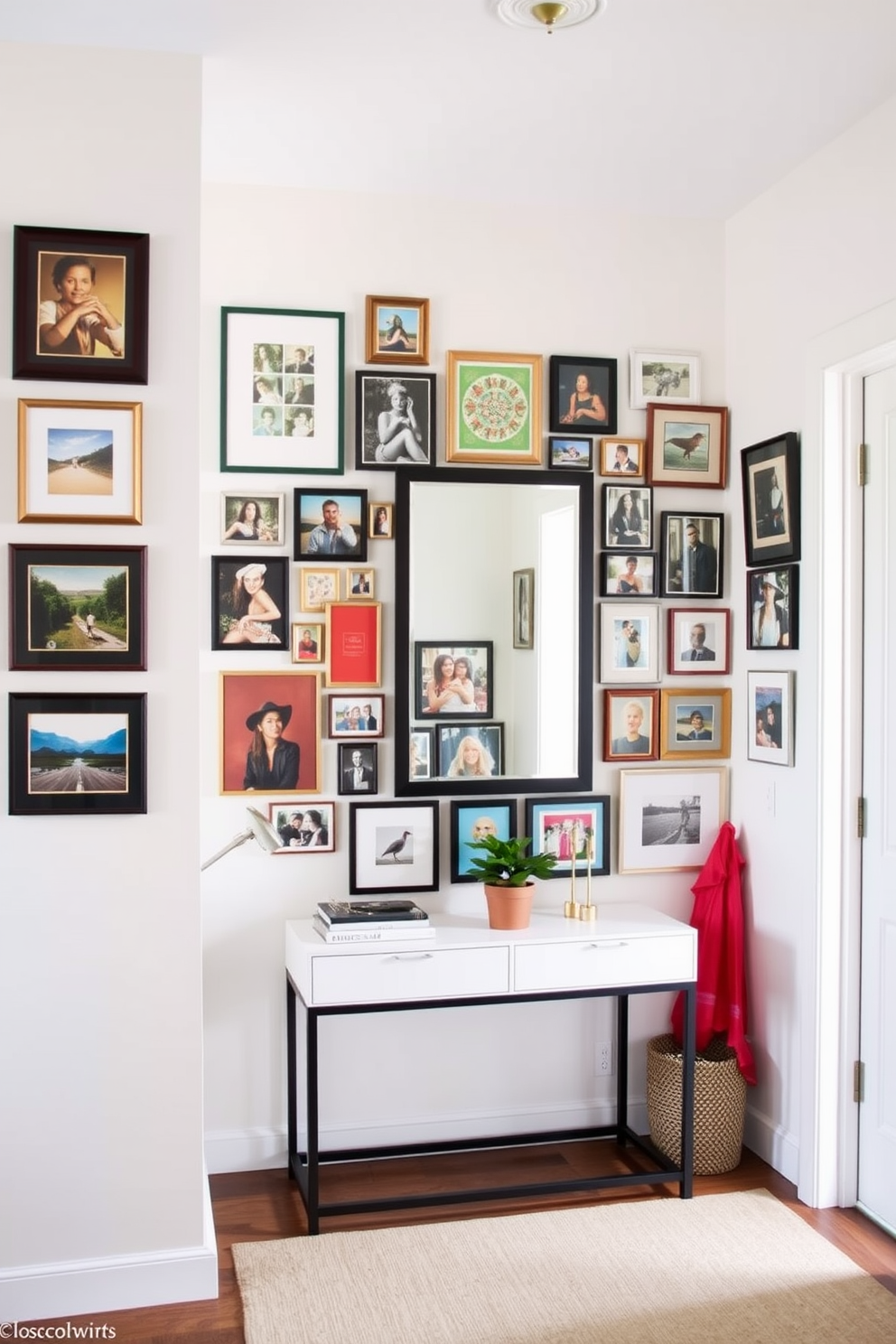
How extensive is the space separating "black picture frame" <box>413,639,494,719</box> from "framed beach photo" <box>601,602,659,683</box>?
1.27 feet

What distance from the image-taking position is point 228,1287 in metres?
2.71

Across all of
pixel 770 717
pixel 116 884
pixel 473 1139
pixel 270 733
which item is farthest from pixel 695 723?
pixel 116 884

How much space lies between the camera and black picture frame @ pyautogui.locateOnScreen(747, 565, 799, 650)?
127 inches

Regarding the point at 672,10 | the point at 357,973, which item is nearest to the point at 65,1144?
the point at 357,973

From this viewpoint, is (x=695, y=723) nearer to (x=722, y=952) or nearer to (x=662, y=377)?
(x=722, y=952)

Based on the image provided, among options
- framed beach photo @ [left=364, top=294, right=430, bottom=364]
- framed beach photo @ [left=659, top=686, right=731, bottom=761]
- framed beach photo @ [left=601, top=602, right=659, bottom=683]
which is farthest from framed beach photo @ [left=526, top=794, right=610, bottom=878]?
framed beach photo @ [left=364, top=294, right=430, bottom=364]

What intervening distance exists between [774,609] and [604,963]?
3.61 feet

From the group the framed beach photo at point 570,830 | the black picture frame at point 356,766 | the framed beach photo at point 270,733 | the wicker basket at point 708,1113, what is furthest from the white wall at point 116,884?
the wicker basket at point 708,1113

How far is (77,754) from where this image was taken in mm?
2592

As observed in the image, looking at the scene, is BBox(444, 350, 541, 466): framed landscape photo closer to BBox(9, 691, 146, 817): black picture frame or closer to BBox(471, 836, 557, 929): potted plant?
BBox(471, 836, 557, 929): potted plant

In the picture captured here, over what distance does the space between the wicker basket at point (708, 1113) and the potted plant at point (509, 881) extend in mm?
674

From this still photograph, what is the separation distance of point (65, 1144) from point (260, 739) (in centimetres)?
117

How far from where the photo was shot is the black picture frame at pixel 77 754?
257 cm

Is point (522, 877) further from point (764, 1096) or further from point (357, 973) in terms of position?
point (764, 1096)
